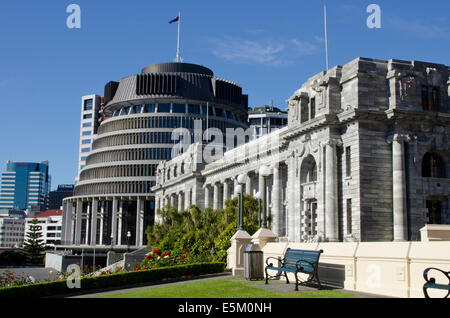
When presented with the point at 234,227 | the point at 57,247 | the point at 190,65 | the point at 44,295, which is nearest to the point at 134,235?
the point at 57,247

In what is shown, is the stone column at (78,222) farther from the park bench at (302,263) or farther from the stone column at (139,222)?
the park bench at (302,263)

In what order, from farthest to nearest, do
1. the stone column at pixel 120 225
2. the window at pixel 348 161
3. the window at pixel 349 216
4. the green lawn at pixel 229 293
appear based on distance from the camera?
the stone column at pixel 120 225
the window at pixel 348 161
the window at pixel 349 216
the green lawn at pixel 229 293

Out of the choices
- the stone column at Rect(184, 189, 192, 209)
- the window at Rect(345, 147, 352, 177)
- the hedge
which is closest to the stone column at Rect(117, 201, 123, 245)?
the stone column at Rect(184, 189, 192, 209)

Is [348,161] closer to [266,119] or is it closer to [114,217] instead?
[114,217]

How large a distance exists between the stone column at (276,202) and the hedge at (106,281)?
29.5 m

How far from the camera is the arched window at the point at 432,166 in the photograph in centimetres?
4138

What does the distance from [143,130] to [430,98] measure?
8542cm

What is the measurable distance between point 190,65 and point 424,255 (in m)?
116

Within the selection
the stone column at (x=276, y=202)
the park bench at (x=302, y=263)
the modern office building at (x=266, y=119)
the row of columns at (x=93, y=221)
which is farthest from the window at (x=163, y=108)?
the park bench at (x=302, y=263)

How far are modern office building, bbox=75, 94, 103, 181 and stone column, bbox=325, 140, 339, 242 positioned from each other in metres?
155

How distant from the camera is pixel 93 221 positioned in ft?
424

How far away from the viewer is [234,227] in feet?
132

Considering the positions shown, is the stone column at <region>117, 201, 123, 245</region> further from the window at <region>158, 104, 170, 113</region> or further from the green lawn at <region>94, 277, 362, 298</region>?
the green lawn at <region>94, 277, 362, 298</region>

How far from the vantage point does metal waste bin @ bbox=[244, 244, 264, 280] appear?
2248cm
